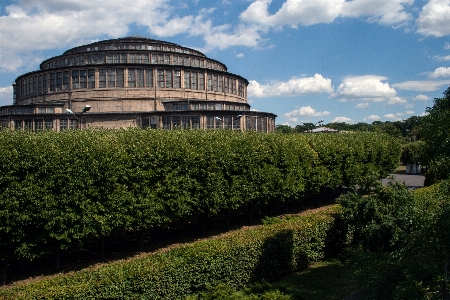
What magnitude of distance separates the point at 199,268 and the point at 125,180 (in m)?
6.10

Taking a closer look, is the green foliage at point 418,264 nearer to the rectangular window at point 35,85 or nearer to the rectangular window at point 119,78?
the rectangular window at point 119,78

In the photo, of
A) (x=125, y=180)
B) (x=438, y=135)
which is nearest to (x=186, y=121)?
(x=125, y=180)

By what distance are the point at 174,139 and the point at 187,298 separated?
8609mm

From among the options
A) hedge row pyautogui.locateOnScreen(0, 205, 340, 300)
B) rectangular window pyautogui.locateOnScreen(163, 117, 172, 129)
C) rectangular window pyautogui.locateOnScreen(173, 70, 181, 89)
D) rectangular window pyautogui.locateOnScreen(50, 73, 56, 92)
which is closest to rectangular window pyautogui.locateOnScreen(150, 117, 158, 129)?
rectangular window pyautogui.locateOnScreen(163, 117, 172, 129)

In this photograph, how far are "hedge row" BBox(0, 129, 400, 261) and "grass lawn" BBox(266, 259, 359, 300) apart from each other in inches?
181

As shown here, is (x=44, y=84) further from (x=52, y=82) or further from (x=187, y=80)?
(x=187, y=80)

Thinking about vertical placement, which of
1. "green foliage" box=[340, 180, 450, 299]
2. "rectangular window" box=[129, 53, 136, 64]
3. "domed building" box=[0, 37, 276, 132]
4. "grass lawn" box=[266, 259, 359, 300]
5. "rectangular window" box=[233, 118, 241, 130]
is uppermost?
"rectangular window" box=[129, 53, 136, 64]

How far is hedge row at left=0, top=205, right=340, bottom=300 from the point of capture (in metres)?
11.7

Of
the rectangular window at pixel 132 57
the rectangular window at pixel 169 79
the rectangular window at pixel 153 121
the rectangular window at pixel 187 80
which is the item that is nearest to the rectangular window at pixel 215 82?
the rectangular window at pixel 187 80

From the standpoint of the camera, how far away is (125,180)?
17.4 m

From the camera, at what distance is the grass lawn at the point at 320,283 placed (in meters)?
13.9

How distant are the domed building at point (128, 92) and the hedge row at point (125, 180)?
22904 millimetres

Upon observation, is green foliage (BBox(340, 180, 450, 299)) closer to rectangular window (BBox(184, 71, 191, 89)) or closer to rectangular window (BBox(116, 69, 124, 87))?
rectangular window (BBox(116, 69, 124, 87))

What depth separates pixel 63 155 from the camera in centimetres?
1549
